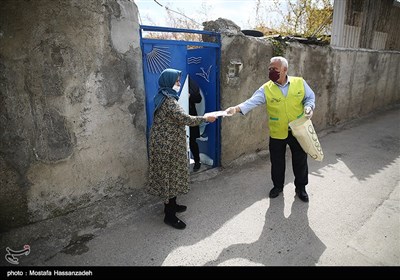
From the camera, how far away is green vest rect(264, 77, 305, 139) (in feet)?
10.6

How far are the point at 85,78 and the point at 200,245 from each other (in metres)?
2.18

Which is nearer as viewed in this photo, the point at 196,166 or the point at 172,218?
the point at 172,218

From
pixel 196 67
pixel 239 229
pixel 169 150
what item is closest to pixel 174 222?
pixel 239 229

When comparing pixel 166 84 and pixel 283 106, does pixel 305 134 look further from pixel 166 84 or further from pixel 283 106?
pixel 166 84

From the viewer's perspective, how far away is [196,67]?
4.54 metres

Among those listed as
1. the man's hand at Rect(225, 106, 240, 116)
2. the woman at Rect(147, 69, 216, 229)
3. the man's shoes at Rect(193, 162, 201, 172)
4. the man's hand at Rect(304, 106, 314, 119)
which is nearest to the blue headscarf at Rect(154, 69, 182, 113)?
the woman at Rect(147, 69, 216, 229)

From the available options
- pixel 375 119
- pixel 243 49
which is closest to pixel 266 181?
pixel 243 49

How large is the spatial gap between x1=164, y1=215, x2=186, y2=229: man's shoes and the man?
1.44 m

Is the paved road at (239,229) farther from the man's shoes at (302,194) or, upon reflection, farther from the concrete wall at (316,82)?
the concrete wall at (316,82)

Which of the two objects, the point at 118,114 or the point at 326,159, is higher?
the point at 118,114

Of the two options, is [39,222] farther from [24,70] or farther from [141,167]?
[24,70]

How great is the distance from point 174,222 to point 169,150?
0.86 metres

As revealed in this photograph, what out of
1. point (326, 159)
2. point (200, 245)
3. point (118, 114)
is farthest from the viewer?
point (326, 159)

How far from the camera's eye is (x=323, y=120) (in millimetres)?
7180
